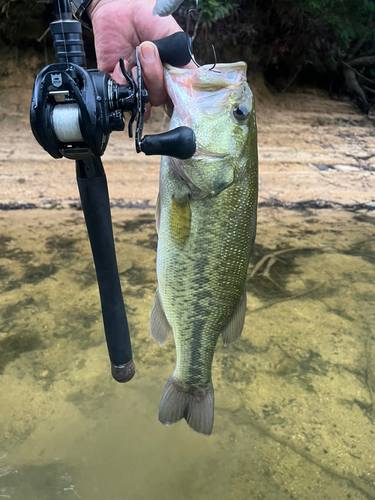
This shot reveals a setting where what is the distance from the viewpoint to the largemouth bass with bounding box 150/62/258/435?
5.32 ft

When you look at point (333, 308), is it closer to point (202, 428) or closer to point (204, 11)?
point (202, 428)

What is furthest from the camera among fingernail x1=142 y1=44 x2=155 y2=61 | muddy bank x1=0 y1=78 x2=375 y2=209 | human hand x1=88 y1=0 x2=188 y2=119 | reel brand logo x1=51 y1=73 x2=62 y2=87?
muddy bank x1=0 y1=78 x2=375 y2=209

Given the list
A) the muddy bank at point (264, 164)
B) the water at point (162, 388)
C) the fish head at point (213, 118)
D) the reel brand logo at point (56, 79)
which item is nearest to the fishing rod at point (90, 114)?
the reel brand logo at point (56, 79)

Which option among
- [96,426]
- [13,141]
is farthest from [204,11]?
[96,426]

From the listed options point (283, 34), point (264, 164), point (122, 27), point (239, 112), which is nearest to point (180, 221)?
point (239, 112)

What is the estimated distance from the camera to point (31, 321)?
2.92m

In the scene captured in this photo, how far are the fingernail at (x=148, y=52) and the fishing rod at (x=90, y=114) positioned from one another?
0.23 feet

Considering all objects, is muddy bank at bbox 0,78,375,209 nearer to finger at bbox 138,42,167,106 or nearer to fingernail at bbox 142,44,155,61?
finger at bbox 138,42,167,106

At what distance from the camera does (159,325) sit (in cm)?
188

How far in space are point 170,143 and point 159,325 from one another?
858 mm

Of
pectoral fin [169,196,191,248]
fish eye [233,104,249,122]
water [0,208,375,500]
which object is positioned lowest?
water [0,208,375,500]

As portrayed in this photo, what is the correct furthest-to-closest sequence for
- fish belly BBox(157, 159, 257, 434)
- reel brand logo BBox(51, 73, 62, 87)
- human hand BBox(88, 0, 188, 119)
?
human hand BBox(88, 0, 188, 119), fish belly BBox(157, 159, 257, 434), reel brand logo BBox(51, 73, 62, 87)

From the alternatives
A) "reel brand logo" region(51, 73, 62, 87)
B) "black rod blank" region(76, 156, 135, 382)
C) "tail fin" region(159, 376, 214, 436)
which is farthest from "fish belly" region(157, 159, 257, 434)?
"reel brand logo" region(51, 73, 62, 87)

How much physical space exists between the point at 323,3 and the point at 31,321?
7886 mm
